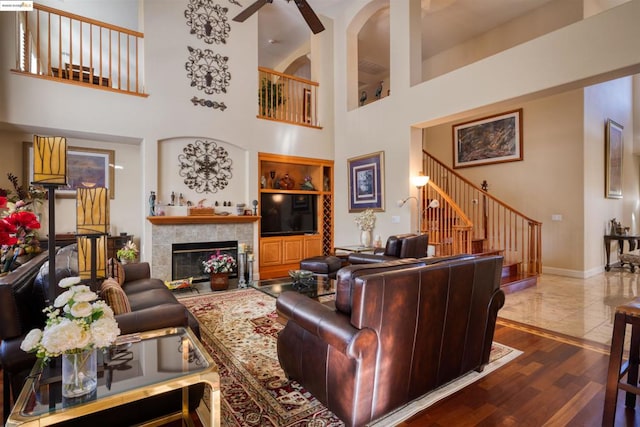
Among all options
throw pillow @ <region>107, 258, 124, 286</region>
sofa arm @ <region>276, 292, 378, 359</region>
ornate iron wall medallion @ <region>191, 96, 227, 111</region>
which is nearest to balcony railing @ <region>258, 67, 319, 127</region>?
ornate iron wall medallion @ <region>191, 96, 227, 111</region>

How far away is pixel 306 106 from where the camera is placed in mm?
7246

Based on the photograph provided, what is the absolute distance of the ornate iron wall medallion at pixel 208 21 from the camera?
546cm

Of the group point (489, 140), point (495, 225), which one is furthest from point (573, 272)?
point (489, 140)

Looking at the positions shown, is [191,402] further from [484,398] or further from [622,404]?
[622,404]

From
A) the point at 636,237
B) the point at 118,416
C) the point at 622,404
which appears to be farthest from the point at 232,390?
the point at 636,237

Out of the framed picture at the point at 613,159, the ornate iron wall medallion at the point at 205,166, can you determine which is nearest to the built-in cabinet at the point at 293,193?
the ornate iron wall medallion at the point at 205,166

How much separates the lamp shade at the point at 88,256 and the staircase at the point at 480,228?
4.49m

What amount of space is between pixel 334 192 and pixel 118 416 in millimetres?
6010

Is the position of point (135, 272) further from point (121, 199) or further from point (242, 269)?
point (121, 199)

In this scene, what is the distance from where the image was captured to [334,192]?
7.26 meters

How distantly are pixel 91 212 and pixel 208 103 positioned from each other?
431 cm

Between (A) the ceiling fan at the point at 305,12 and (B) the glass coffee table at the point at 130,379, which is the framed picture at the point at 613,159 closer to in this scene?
(A) the ceiling fan at the point at 305,12

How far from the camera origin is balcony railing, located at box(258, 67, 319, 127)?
21.4 feet

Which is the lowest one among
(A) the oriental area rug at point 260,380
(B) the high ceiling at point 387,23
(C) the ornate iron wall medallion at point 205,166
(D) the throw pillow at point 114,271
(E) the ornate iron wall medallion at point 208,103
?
(A) the oriental area rug at point 260,380
